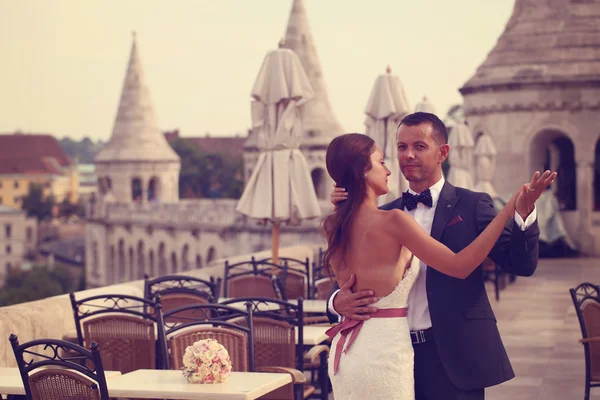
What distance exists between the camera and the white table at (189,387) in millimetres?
5520

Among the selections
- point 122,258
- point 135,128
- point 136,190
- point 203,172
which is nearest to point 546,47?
point 122,258

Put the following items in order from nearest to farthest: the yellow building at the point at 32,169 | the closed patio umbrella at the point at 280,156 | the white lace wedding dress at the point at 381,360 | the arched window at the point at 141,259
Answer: the white lace wedding dress at the point at 381,360 → the closed patio umbrella at the point at 280,156 → the arched window at the point at 141,259 → the yellow building at the point at 32,169

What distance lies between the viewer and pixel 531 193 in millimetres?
4531

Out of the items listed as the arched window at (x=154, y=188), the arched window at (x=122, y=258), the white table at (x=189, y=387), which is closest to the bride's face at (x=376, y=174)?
the white table at (x=189, y=387)

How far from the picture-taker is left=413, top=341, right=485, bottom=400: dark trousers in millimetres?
4684

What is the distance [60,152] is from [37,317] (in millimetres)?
177113

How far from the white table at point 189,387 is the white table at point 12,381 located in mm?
115

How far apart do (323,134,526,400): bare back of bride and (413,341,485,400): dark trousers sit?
10cm

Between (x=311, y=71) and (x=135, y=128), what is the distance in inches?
981

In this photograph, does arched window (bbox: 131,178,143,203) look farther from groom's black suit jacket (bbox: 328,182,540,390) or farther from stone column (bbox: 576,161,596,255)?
groom's black suit jacket (bbox: 328,182,540,390)

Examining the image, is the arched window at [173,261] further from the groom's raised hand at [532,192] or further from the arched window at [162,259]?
the groom's raised hand at [532,192]

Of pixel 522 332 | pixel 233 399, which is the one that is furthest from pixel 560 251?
pixel 233 399

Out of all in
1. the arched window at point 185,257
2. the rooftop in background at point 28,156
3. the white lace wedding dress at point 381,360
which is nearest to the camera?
the white lace wedding dress at point 381,360

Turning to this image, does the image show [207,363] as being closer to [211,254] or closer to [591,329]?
[591,329]
